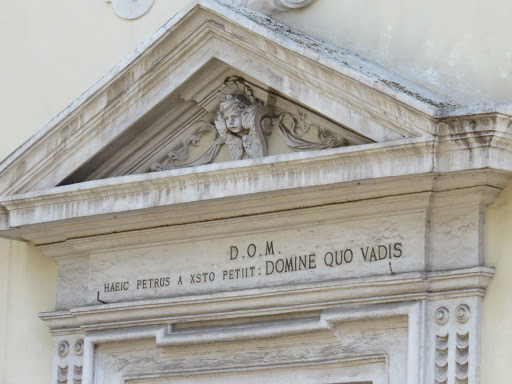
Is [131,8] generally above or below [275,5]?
above

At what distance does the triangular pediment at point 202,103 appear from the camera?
30.3ft

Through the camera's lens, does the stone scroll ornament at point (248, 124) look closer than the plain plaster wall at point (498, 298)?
No

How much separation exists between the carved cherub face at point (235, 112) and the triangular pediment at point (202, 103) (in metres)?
0.10

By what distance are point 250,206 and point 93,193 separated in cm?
98

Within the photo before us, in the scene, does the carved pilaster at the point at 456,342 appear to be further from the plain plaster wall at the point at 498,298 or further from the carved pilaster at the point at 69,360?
the carved pilaster at the point at 69,360

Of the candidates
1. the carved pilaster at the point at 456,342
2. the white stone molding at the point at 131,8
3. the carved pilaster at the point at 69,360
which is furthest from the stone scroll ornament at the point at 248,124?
the carved pilaster at the point at 69,360

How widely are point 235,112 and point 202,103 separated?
305mm

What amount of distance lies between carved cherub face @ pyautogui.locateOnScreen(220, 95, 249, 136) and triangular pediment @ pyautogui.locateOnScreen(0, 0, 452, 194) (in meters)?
0.10

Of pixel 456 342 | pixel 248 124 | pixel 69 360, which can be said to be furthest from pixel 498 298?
pixel 69 360

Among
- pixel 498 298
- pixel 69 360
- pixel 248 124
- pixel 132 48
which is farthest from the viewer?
pixel 132 48

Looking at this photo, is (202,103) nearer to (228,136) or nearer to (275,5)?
(228,136)

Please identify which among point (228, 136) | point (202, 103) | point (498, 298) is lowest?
point (498, 298)

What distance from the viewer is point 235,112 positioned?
9945 mm

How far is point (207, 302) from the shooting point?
10016 mm
